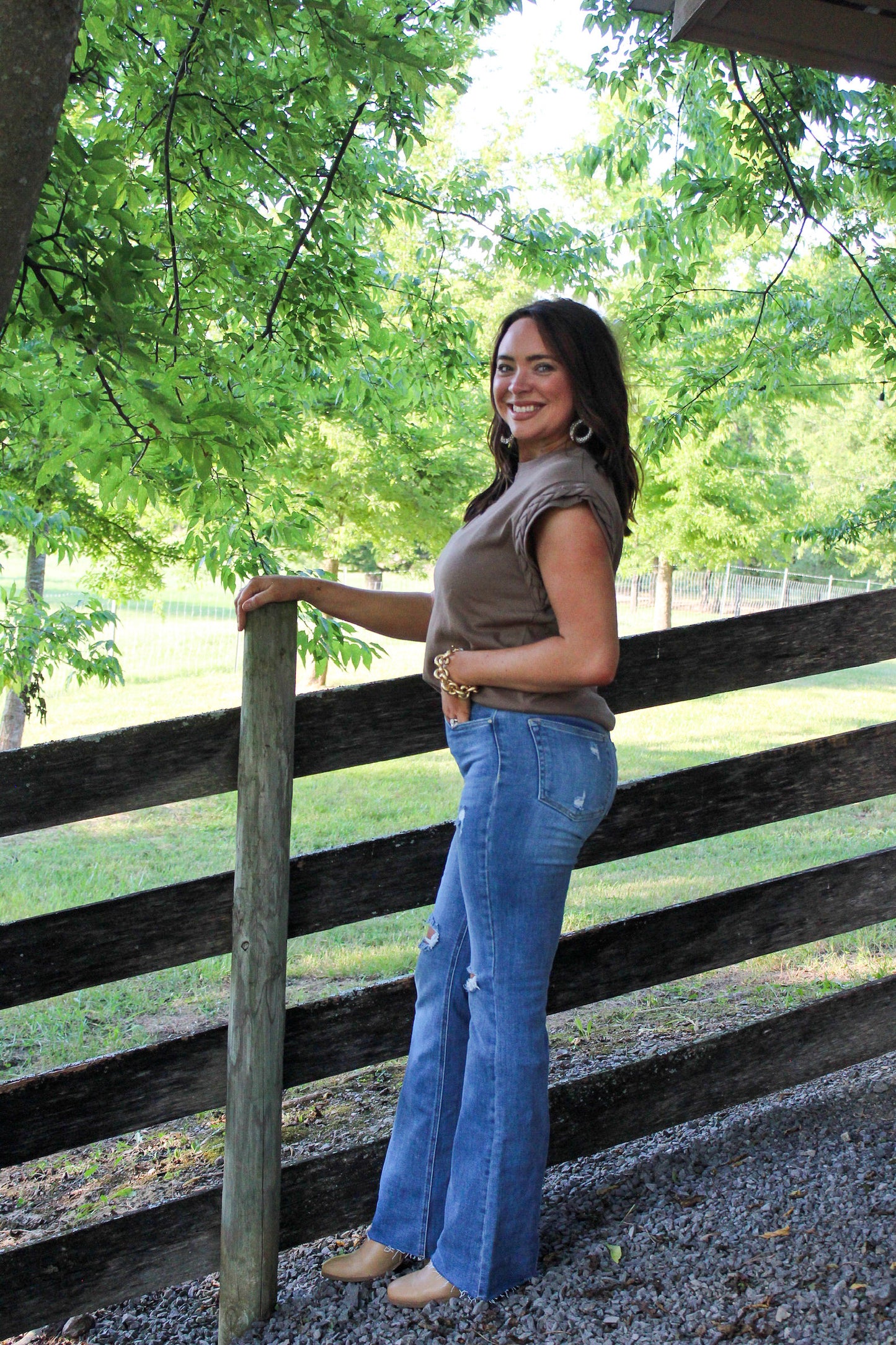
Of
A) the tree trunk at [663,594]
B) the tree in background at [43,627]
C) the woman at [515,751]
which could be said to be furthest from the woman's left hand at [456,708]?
the tree trunk at [663,594]

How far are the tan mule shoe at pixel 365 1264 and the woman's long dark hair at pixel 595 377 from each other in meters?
1.65

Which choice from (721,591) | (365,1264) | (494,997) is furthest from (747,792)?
(721,591)

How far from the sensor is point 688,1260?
244cm

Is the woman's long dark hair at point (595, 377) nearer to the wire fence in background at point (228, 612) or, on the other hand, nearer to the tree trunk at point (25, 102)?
the tree trunk at point (25, 102)

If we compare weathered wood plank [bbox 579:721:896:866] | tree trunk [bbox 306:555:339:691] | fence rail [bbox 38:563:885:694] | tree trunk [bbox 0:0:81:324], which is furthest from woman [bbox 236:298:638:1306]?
tree trunk [bbox 306:555:339:691]

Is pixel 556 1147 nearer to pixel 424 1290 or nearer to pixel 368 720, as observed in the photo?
pixel 424 1290

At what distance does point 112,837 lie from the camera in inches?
384

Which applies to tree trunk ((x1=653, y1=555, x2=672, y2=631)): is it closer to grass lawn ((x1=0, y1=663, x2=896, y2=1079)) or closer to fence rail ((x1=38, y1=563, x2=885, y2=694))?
fence rail ((x1=38, y1=563, x2=885, y2=694))

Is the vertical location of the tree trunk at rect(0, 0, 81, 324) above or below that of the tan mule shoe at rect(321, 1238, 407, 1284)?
above

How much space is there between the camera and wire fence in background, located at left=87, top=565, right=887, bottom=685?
20.0 metres

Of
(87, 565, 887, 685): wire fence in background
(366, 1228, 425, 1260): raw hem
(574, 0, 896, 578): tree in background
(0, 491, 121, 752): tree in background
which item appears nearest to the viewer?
(366, 1228, 425, 1260): raw hem

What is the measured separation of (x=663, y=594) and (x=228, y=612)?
9.59 meters

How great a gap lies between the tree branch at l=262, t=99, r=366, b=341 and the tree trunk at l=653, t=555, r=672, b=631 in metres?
19.6

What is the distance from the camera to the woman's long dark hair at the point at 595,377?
86.3 inches
